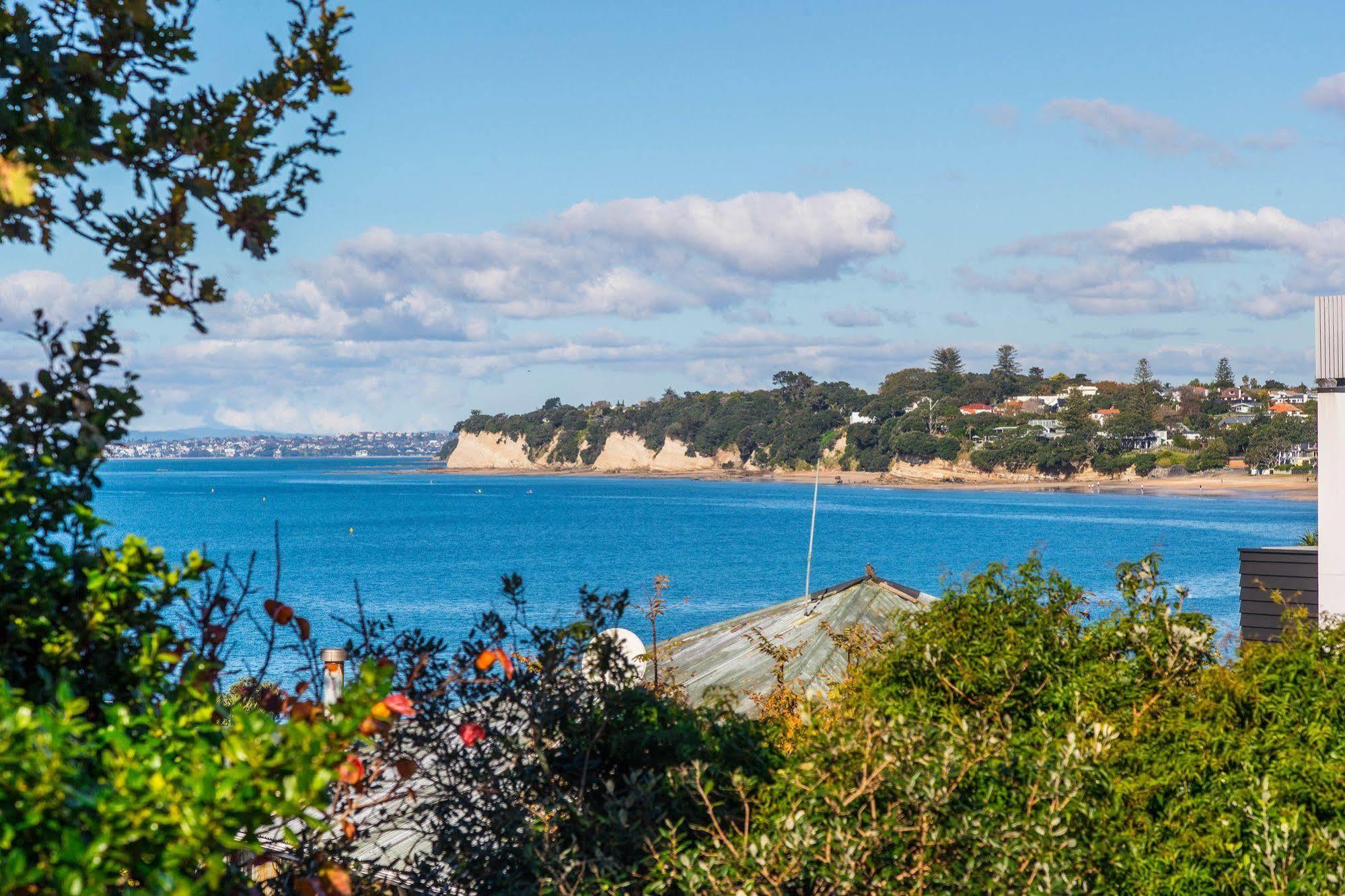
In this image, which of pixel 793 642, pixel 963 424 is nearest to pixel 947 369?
pixel 963 424

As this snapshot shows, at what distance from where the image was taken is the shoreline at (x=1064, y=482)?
111 metres

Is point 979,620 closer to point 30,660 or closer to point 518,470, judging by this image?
point 30,660

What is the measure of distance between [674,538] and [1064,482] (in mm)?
67641

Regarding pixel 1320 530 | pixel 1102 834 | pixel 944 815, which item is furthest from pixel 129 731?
pixel 1320 530

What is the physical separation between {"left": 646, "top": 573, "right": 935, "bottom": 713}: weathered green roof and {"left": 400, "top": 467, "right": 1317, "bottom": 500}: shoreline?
104 meters

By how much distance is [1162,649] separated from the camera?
17.2ft

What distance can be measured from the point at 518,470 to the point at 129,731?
18312cm

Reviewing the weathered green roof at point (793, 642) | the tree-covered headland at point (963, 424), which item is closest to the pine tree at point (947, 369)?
the tree-covered headland at point (963, 424)

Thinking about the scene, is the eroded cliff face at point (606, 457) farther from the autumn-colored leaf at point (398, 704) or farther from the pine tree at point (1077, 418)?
the autumn-colored leaf at point (398, 704)

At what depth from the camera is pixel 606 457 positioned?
566 ft

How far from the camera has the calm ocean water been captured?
48.7m

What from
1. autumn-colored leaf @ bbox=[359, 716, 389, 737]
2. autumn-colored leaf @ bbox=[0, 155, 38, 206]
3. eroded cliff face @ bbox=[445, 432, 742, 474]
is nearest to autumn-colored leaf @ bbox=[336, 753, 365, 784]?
autumn-colored leaf @ bbox=[359, 716, 389, 737]

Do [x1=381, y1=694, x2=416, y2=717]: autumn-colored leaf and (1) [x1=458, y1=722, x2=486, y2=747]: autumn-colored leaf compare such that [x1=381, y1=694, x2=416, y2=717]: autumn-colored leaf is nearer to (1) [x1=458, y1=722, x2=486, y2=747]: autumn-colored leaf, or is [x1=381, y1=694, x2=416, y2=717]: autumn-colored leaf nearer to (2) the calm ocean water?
(1) [x1=458, y1=722, x2=486, y2=747]: autumn-colored leaf

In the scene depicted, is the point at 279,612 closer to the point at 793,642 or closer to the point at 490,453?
the point at 793,642
